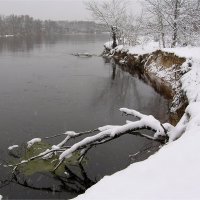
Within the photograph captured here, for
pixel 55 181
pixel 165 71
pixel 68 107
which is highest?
pixel 165 71

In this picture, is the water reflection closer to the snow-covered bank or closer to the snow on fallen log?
the snow on fallen log

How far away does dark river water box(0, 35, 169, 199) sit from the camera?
9.39 meters

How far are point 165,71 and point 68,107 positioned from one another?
28.9 feet

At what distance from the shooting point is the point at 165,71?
22328 mm

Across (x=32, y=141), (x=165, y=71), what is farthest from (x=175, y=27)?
(x=32, y=141)

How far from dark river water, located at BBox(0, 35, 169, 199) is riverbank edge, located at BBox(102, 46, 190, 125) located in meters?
0.81

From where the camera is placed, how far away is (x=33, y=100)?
1723cm

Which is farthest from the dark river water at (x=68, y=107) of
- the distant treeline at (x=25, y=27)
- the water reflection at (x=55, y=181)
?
the distant treeline at (x=25, y=27)

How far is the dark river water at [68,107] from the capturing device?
939cm

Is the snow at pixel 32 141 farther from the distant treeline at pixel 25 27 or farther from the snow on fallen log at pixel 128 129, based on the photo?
the distant treeline at pixel 25 27

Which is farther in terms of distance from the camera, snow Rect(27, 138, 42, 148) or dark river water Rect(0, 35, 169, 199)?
snow Rect(27, 138, 42, 148)

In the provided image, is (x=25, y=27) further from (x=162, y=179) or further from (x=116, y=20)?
(x=162, y=179)

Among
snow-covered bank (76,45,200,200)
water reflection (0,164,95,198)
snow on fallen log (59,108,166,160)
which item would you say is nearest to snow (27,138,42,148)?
water reflection (0,164,95,198)

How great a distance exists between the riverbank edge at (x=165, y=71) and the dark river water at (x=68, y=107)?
807 millimetres
